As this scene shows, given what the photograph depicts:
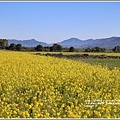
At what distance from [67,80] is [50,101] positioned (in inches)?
101

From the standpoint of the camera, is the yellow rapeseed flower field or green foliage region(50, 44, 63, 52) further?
green foliage region(50, 44, 63, 52)

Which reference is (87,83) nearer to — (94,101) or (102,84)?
(102,84)

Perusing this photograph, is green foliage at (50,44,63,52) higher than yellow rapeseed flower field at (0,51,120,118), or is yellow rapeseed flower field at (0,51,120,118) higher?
green foliage at (50,44,63,52)

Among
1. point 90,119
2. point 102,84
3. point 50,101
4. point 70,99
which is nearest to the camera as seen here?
point 90,119

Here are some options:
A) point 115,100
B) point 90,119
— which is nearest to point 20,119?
point 90,119

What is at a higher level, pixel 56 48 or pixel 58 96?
pixel 56 48

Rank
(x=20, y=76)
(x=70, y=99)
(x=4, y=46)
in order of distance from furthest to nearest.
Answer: (x=4, y=46) → (x=20, y=76) → (x=70, y=99)

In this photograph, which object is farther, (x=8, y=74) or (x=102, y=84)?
(x=8, y=74)

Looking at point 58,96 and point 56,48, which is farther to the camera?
point 56,48

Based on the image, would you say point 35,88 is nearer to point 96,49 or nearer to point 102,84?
point 102,84

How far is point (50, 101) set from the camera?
5531 millimetres

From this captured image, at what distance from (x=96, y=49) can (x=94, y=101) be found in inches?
2109

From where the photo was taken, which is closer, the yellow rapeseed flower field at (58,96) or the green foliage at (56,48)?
the yellow rapeseed flower field at (58,96)

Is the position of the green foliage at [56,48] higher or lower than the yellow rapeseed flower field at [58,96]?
higher
